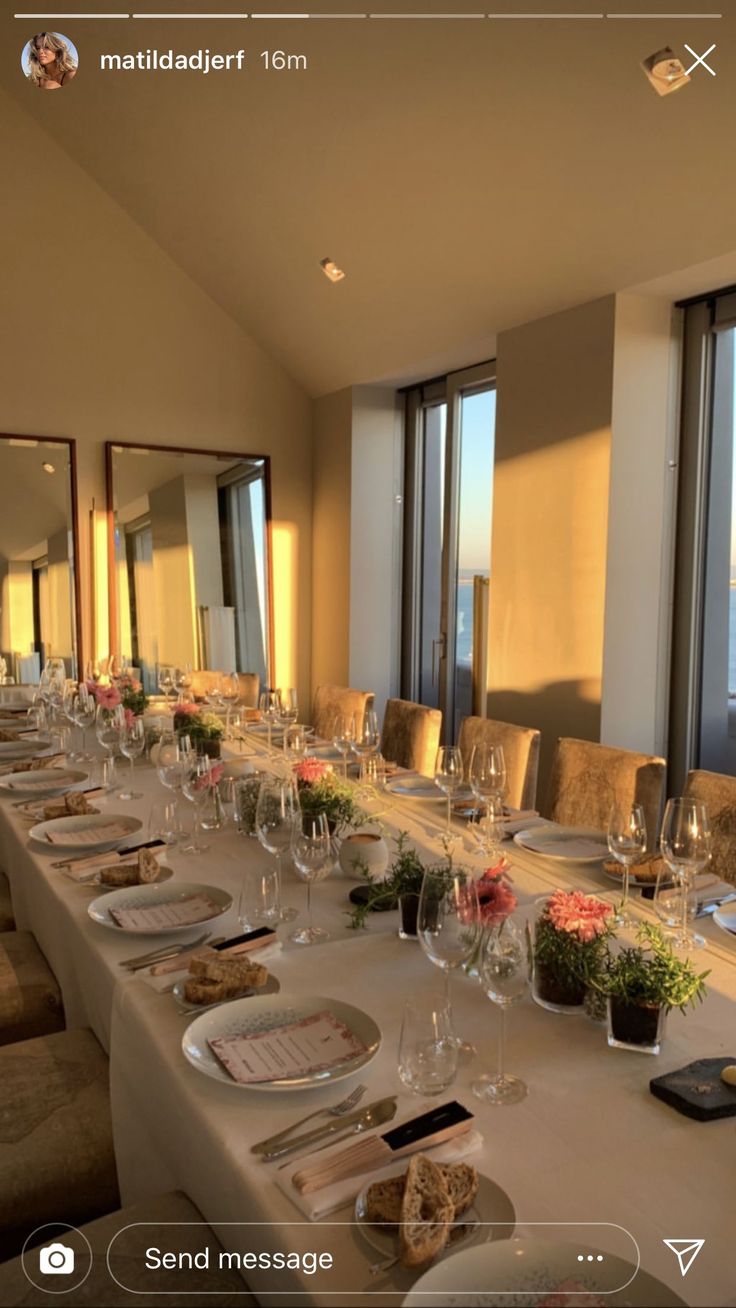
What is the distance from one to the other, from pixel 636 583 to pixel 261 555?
8.82ft

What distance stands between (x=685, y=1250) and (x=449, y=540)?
4384 millimetres

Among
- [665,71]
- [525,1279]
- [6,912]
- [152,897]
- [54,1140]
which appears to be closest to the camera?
[525,1279]

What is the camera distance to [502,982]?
122cm

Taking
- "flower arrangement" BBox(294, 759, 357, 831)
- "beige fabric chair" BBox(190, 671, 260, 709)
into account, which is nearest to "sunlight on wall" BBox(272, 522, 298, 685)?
"beige fabric chair" BBox(190, 671, 260, 709)

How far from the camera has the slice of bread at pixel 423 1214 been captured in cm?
89

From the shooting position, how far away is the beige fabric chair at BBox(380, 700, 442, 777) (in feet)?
12.2

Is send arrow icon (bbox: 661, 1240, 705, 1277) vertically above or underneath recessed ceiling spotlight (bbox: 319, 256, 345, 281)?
underneath

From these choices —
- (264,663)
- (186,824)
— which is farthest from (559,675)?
(264,663)

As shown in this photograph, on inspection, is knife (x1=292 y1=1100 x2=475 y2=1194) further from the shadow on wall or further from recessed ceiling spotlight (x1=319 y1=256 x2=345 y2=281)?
recessed ceiling spotlight (x1=319 y1=256 x2=345 y2=281)

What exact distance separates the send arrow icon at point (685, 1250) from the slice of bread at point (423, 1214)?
21 centimetres

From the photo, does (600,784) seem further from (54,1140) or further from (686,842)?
(54,1140)

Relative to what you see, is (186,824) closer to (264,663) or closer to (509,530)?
(509,530)

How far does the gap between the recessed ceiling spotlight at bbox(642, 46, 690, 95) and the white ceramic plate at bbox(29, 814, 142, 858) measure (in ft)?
7.83

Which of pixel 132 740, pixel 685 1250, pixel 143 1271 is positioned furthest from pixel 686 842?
pixel 132 740
